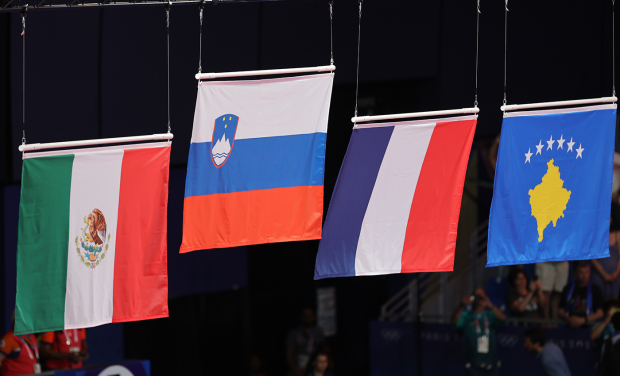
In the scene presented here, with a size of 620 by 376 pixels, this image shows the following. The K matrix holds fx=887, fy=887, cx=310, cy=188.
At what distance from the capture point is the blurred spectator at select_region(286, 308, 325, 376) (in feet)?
43.0

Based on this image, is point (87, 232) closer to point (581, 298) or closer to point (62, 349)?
point (62, 349)

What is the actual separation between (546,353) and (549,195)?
4180mm

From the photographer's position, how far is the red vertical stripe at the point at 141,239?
7.46 m

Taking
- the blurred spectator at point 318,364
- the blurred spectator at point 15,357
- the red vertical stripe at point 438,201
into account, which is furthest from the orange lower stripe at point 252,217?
the blurred spectator at point 318,364

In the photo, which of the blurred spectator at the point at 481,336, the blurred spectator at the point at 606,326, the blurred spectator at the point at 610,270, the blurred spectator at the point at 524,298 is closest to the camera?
the blurred spectator at the point at 606,326

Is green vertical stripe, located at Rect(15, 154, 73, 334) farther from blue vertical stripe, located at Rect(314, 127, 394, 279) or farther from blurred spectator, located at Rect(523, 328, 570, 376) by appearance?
blurred spectator, located at Rect(523, 328, 570, 376)

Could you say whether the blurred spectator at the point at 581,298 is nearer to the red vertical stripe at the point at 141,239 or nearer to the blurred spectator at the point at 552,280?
the blurred spectator at the point at 552,280

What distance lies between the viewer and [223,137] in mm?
7449

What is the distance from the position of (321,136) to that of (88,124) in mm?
4952

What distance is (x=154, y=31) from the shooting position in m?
12.1

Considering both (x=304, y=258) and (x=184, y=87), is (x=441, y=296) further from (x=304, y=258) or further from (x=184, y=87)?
(x=184, y=87)

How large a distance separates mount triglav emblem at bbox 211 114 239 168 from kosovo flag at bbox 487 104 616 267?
232 centimetres

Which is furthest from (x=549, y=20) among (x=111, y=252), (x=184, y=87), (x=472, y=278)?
(x=111, y=252)

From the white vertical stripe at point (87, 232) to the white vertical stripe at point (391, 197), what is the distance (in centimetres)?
213
